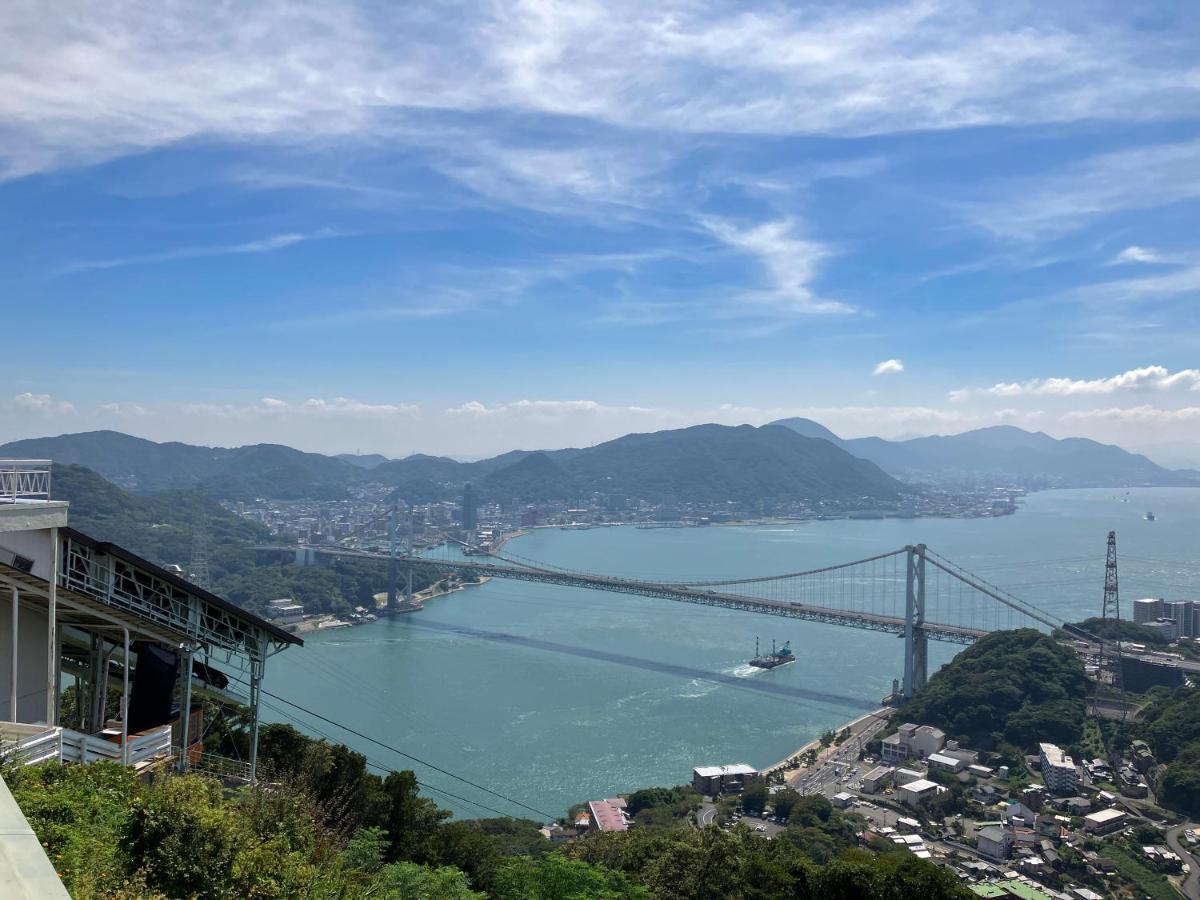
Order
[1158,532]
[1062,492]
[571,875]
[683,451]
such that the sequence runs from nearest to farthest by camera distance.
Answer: [571,875] → [1158,532] → [683,451] → [1062,492]

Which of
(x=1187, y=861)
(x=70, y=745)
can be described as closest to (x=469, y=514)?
(x=1187, y=861)

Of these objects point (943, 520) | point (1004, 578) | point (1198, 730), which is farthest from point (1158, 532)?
point (1198, 730)

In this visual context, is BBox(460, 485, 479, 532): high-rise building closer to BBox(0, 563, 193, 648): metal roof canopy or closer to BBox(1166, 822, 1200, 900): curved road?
BBox(1166, 822, 1200, 900): curved road

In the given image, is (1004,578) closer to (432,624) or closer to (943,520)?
(432,624)

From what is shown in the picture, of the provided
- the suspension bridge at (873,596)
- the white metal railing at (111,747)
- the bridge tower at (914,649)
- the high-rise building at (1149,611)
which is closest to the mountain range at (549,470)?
the suspension bridge at (873,596)

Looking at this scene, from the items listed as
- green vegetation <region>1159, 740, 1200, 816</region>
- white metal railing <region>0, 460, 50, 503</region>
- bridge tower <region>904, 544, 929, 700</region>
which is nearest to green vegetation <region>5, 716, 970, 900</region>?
white metal railing <region>0, 460, 50, 503</region>
